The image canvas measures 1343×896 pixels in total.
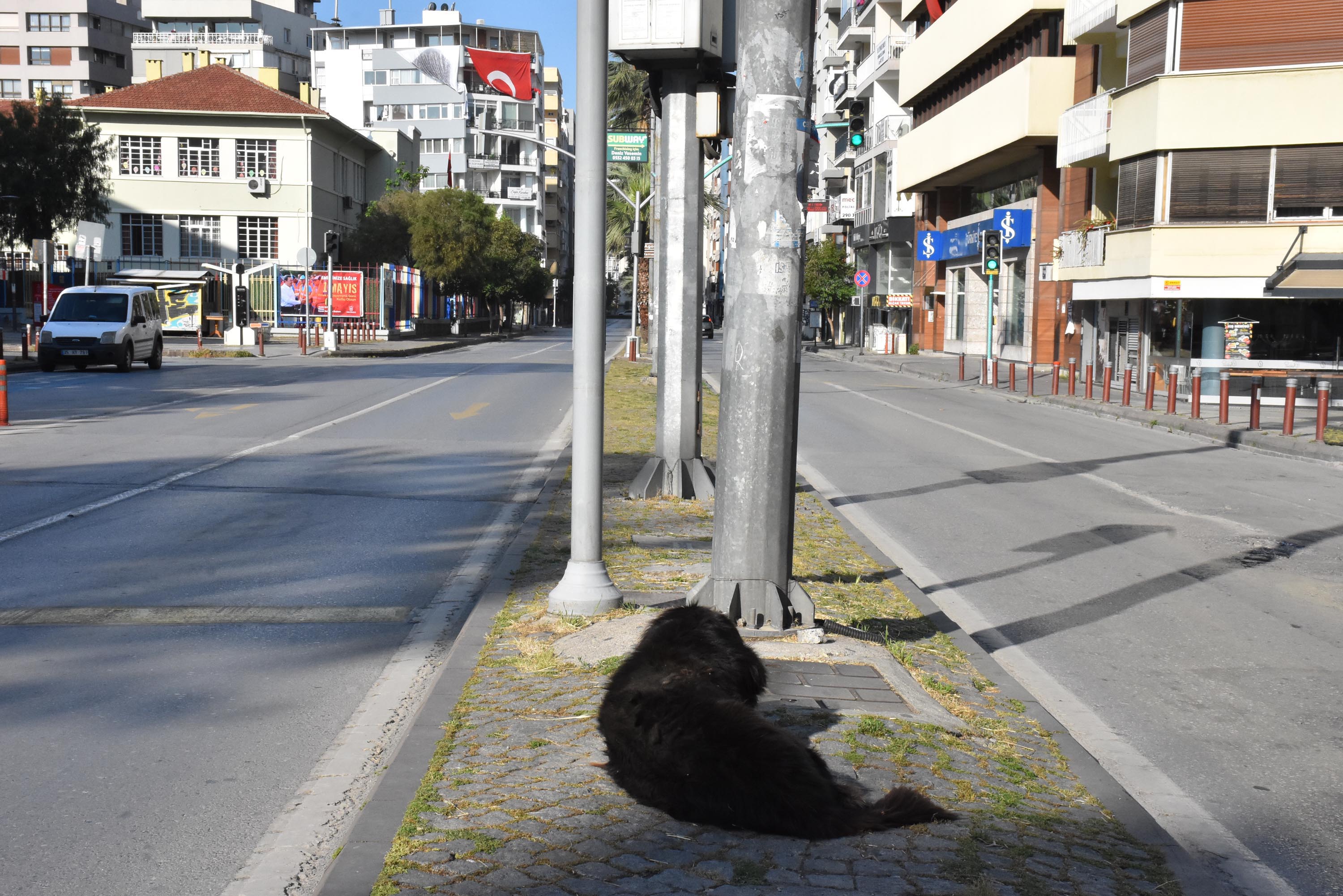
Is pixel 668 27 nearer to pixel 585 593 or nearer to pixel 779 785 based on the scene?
pixel 585 593

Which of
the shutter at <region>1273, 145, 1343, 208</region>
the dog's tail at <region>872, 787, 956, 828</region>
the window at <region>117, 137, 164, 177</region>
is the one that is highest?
the window at <region>117, 137, 164, 177</region>

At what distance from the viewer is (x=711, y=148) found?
37.0 feet

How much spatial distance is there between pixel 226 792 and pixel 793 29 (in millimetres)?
3834

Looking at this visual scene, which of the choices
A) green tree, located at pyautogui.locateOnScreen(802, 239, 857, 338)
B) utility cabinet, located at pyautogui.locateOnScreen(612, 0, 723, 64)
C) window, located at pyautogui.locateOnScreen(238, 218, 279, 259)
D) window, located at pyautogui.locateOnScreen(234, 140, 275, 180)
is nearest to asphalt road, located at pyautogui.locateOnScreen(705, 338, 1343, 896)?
utility cabinet, located at pyautogui.locateOnScreen(612, 0, 723, 64)

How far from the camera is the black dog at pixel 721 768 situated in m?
3.60

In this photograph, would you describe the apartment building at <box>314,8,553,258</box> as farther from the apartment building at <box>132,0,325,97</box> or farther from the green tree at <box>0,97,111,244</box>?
the green tree at <box>0,97,111,244</box>

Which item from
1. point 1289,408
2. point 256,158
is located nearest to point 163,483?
point 1289,408

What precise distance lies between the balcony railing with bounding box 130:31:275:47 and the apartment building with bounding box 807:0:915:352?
6459 cm

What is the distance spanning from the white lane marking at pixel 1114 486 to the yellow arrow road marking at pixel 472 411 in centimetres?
699

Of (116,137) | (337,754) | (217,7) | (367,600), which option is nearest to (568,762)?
(337,754)

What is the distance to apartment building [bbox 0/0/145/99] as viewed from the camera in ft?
350

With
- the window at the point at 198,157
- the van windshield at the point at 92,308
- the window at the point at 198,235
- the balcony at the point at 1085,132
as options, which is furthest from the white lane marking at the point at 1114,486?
the window at the point at 198,157

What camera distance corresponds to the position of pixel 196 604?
7.16m

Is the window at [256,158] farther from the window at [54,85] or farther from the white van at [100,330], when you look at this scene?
the window at [54,85]
